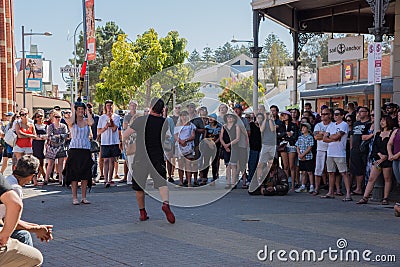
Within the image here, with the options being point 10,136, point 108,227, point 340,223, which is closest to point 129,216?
point 108,227

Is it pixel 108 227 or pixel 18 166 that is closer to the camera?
pixel 18 166

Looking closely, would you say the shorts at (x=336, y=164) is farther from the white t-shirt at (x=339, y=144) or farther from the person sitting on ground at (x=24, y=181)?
the person sitting on ground at (x=24, y=181)

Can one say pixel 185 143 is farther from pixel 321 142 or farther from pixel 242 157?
pixel 321 142

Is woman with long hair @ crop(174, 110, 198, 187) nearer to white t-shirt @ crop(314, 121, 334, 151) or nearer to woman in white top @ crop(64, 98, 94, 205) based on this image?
woman in white top @ crop(64, 98, 94, 205)

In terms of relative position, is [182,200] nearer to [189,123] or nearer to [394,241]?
[189,123]

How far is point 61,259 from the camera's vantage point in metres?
7.48

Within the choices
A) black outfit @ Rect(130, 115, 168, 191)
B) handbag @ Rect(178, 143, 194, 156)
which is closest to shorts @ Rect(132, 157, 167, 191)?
black outfit @ Rect(130, 115, 168, 191)

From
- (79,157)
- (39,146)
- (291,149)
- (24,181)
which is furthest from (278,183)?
(24,181)

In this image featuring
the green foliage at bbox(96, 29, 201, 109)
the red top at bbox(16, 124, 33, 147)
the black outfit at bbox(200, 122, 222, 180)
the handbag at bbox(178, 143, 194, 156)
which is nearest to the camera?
the handbag at bbox(178, 143, 194, 156)

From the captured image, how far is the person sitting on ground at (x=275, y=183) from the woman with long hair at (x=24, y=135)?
19.3 feet

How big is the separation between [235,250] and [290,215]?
2.95 metres

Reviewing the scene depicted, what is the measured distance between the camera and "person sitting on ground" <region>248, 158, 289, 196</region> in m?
13.2

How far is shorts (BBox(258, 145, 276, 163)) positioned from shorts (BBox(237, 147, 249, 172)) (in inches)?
20.1

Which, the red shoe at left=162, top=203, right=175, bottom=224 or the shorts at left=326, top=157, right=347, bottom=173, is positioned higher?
the shorts at left=326, top=157, right=347, bottom=173
